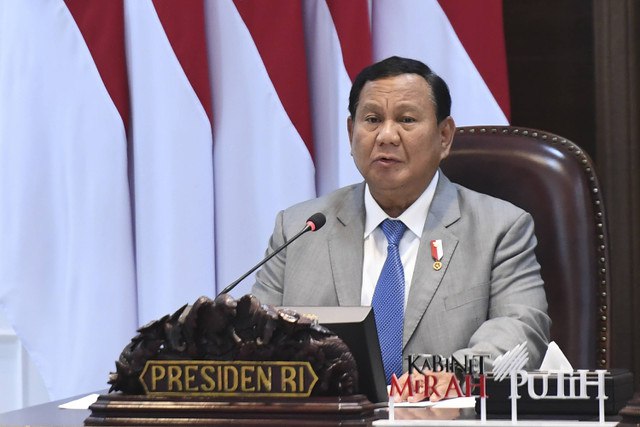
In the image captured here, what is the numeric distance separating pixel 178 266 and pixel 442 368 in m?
1.70

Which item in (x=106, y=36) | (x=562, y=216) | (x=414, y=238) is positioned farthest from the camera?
(x=106, y=36)

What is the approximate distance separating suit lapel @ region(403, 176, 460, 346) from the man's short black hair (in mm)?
221

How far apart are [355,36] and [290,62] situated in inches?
9.5

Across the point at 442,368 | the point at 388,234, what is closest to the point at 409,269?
the point at 388,234

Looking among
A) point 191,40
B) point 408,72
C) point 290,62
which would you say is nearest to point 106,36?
point 191,40

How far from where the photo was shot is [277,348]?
178cm

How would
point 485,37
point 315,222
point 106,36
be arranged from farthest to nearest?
1. point 106,36
2. point 485,37
3. point 315,222

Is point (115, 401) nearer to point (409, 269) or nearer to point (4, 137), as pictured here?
point (409, 269)

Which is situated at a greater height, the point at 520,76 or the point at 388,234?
the point at 520,76

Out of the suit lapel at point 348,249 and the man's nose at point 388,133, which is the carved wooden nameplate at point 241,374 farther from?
the man's nose at point 388,133

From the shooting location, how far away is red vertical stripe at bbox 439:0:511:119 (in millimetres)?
3924

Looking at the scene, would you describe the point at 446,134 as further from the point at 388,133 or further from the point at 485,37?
the point at 485,37

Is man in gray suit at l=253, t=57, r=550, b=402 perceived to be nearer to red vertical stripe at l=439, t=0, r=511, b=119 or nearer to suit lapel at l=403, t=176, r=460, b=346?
suit lapel at l=403, t=176, r=460, b=346

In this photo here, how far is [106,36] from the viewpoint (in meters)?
4.05
